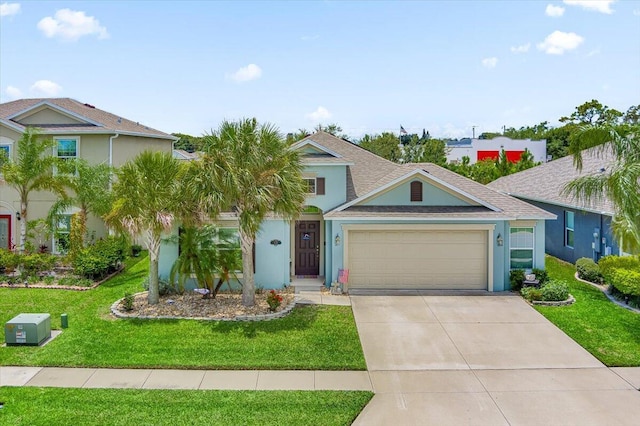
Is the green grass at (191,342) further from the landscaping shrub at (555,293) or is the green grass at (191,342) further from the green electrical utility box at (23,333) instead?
the landscaping shrub at (555,293)

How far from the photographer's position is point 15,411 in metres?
8.21

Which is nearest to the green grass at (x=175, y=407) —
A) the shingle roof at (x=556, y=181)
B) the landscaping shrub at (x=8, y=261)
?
the landscaping shrub at (x=8, y=261)

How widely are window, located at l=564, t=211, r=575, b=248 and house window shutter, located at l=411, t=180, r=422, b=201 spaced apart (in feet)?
25.9

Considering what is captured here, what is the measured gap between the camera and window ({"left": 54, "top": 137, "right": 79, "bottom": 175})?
20.8m

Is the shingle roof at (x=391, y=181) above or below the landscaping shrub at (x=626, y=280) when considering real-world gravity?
above

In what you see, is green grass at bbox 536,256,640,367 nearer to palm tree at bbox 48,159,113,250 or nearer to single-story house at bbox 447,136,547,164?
palm tree at bbox 48,159,113,250

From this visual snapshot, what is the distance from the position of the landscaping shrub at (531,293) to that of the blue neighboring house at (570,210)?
3.24 metres

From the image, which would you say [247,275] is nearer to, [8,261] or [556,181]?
[8,261]

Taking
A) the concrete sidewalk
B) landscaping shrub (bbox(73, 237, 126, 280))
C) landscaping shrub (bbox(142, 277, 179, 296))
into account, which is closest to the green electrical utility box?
the concrete sidewalk

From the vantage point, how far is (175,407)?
845 centimetres

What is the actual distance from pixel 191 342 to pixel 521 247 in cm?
1136

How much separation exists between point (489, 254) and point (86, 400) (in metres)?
12.6

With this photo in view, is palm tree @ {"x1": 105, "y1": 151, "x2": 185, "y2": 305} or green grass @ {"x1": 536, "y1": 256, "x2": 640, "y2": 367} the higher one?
palm tree @ {"x1": 105, "y1": 151, "x2": 185, "y2": 305}

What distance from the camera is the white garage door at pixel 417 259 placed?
650 inches
